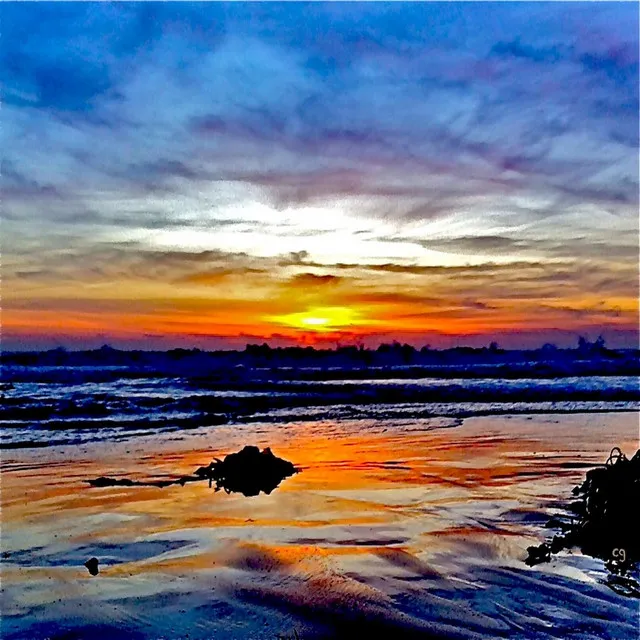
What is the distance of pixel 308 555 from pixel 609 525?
8.61ft

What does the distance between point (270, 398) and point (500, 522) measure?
1623cm

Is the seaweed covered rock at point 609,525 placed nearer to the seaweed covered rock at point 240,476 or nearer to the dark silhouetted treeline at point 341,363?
the seaweed covered rock at point 240,476

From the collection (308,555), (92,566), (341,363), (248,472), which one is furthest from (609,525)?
(341,363)

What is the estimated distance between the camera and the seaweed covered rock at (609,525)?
5.84 metres

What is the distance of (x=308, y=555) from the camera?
5.95 m

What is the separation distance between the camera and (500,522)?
701 centimetres

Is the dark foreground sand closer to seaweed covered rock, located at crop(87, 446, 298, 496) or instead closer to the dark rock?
the dark rock

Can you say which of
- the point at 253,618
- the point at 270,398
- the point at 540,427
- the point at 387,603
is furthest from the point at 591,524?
the point at 270,398

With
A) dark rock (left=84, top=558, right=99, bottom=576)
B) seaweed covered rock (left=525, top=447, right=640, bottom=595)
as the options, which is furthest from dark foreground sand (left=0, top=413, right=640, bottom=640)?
seaweed covered rock (left=525, top=447, right=640, bottom=595)

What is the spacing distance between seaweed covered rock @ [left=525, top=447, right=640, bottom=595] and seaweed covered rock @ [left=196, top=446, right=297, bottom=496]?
370 cm

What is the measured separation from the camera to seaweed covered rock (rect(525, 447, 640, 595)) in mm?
5840

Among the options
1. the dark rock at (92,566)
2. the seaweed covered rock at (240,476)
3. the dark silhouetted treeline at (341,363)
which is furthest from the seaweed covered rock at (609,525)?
the dark silhouetted treeline at (341,363)

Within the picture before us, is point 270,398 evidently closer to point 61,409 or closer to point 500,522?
point 61,409

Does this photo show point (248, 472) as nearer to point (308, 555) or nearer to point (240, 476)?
point (240, 476)
